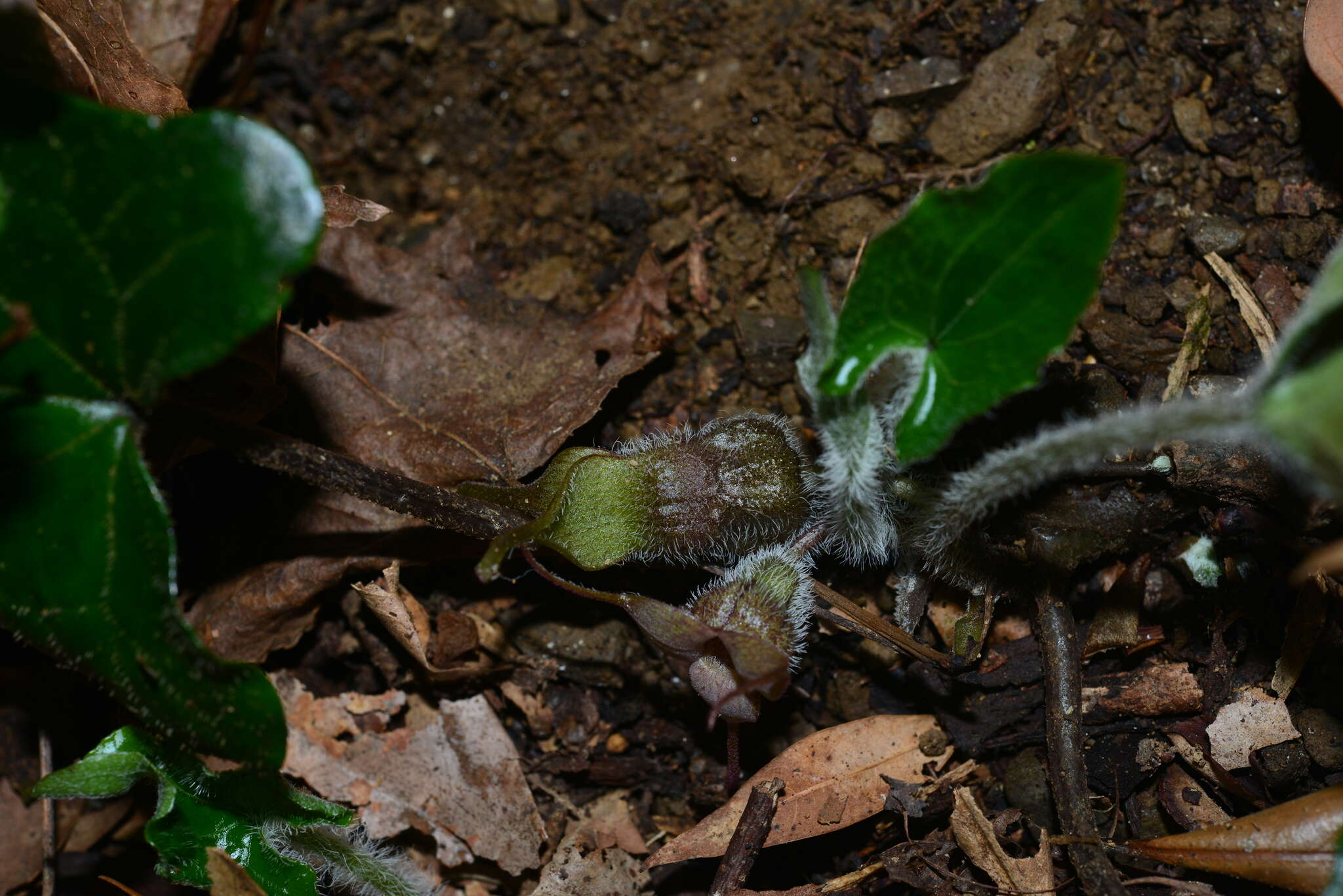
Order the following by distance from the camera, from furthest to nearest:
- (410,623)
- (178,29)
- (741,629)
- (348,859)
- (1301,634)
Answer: (178,29) → (410,623) → (348,859) → (1301,634) → (741,629)

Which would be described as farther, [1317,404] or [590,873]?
[590,873]

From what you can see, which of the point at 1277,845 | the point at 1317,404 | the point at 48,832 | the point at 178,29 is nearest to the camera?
the point at 1317,404

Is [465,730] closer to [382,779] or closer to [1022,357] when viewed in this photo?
[382,779]

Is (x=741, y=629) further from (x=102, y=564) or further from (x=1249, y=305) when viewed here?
(x=1249, y=305)

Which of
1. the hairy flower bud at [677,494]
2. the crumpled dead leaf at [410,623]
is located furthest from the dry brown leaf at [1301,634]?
the crumpled dead leaf at [410,623]

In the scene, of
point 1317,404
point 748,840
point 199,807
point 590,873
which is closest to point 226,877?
point 199,807

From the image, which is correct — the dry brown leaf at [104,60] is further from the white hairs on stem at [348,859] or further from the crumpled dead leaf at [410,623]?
the white hairs on stem at [348,859]

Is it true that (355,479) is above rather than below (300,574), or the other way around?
above
